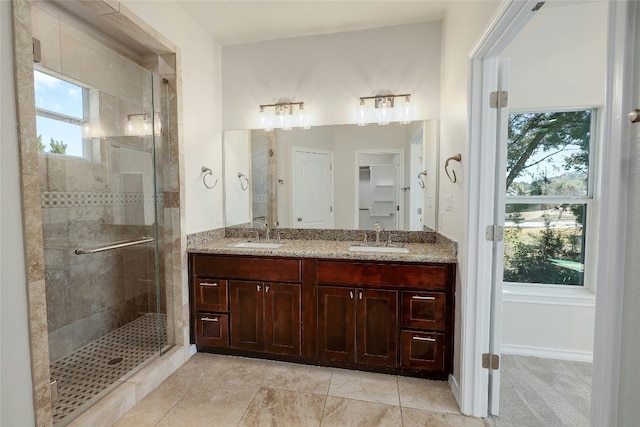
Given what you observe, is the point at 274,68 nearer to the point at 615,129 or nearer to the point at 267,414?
the point at 615,129

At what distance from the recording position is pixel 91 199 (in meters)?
2.39

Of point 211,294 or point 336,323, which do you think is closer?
point 336,323

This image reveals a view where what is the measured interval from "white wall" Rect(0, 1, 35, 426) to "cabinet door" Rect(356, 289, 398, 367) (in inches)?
70.6

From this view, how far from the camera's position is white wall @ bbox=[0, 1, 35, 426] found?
1189mm

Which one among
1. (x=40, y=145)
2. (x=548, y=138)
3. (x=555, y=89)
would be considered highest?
(x=555, y=89)

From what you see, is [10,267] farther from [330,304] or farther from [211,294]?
[330,304]

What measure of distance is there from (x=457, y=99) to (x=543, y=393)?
205cm

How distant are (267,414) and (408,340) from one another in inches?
40.9

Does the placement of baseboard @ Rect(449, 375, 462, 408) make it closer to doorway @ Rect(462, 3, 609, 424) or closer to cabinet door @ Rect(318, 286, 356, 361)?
doorway @ Rect(462, 3, 609, 424)

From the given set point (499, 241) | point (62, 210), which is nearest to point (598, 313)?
point (499, 241)

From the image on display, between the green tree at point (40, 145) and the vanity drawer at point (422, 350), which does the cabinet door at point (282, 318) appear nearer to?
the vanity drawer at point (422, 350)

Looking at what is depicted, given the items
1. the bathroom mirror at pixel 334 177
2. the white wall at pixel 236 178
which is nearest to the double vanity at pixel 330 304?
the bathroom mirror at pixel 334 177

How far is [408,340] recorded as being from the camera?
6.72 feet

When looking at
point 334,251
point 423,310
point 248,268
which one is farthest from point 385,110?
point 248,268
